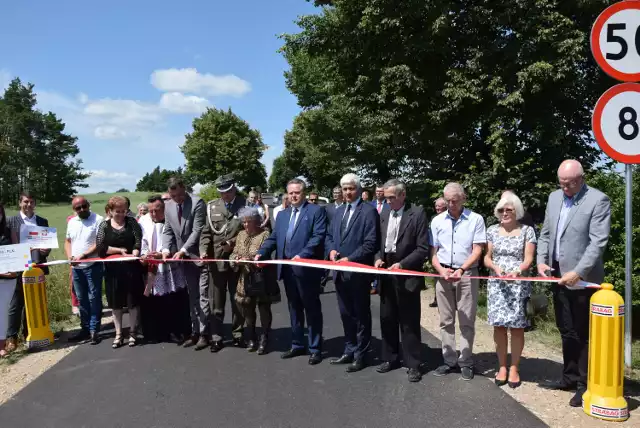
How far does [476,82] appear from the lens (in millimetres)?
12492

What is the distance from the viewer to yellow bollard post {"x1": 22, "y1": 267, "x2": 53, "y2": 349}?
6.58m

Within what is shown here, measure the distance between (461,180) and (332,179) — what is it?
3104cm

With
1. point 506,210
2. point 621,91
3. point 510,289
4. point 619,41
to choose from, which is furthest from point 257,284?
point 619,41

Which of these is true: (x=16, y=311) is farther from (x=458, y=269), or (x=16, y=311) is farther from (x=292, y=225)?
(x=458, y=269)

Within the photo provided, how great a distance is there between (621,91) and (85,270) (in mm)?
6950

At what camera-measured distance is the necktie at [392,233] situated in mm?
5406

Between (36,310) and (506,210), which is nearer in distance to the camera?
(506,210)

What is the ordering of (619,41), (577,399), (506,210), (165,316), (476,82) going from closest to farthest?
1. (577,399)
2. (619,41)
3. (506,210)
4. (165,316)
5. (476,82)

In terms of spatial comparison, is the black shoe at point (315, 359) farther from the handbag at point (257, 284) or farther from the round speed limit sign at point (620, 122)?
the round speed limit sign at point (620, 122)

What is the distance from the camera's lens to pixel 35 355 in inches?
250

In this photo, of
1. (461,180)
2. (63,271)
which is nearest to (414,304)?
(461,180)

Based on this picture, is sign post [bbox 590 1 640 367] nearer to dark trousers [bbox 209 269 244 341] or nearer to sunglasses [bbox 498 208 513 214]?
sunglasses [bbox 498 208 513 214]

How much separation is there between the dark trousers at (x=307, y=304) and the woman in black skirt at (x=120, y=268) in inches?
88.5

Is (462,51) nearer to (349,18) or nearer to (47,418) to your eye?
(349,18)
